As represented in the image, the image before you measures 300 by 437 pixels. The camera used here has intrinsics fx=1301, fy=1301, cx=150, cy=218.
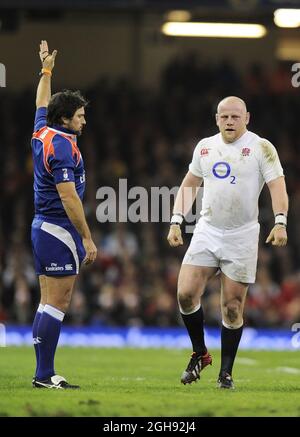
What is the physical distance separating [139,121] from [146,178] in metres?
2.24

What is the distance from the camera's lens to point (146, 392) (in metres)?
10.9

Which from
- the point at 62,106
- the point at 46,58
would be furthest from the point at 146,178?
the point at 62,106

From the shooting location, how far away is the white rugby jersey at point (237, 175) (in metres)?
11.2

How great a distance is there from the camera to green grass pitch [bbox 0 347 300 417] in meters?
9.45

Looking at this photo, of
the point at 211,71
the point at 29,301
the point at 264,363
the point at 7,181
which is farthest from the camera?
the point at 211,71

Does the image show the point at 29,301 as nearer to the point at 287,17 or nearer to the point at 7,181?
the point at 7,181

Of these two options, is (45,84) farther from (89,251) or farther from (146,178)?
(146,178)

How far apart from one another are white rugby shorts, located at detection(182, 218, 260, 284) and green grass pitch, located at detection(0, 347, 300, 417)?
103cm

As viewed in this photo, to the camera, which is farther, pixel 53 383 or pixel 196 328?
pixel 196 328

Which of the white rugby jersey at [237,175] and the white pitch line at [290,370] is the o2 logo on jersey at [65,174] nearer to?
the white rugby jersey at [237,175]

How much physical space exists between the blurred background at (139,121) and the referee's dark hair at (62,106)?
1170 cm

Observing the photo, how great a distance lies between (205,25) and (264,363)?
13041 millimetres
